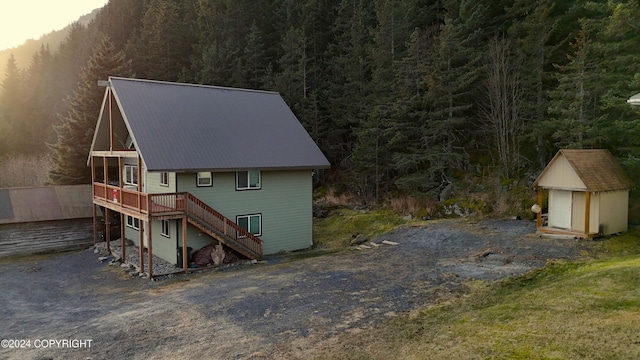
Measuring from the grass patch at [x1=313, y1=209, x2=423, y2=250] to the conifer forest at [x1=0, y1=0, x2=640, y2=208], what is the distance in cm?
334

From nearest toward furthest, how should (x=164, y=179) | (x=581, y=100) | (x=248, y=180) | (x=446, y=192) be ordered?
(x=581, y=100), (x=164, y=179), (x=248, y=180), (x=446, y=192)

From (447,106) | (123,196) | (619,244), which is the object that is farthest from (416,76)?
(123,196)

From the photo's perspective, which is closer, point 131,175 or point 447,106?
point 131,175

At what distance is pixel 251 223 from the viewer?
22188 millimetres

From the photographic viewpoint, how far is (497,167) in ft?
93.3

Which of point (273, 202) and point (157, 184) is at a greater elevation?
point (157, 184)

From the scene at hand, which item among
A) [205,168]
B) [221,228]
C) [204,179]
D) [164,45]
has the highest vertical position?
[164,45]

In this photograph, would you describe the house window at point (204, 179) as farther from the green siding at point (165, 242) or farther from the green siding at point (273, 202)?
the green siding at point (165, 242)

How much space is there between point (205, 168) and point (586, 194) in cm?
1611

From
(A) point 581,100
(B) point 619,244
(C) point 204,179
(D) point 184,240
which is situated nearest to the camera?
(B) point 619,244

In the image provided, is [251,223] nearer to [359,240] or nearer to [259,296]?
[359,240]

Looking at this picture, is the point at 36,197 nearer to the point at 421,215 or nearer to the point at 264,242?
the point at 264,242

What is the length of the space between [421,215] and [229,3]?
33.3 metres

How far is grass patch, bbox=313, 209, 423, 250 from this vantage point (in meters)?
23.9
